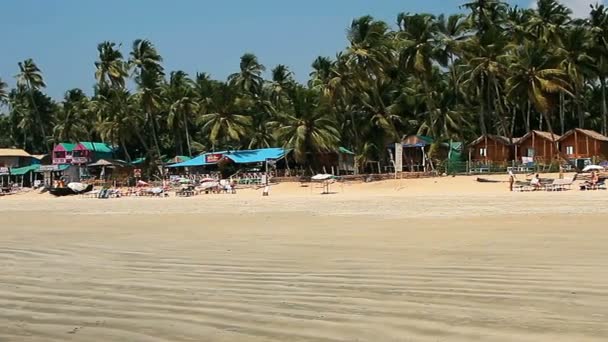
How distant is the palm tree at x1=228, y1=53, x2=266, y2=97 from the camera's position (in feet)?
223

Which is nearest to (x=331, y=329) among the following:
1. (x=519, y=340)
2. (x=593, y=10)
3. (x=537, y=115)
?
(x=519, y=340)

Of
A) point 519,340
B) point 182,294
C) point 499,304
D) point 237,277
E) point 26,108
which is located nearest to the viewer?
point 519,340

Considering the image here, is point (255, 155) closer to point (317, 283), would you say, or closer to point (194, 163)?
point (194, 163)

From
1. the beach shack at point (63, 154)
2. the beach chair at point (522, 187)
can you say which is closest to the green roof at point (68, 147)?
the beach shack at point (63, 154)

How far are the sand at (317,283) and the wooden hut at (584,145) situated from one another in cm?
3012

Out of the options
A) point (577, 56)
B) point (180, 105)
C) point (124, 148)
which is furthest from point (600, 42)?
point (124, 148)

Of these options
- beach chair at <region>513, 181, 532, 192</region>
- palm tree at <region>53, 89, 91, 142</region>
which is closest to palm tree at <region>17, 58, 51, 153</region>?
palm tree at <region>53, 89, 91, 142</region>

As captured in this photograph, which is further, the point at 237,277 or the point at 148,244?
the point at 148,244

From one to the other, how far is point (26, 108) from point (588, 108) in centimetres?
6135

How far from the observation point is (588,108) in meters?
59.9

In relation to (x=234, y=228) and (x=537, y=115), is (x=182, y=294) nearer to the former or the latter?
(x=234, y=228)

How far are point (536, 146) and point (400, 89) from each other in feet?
41.5

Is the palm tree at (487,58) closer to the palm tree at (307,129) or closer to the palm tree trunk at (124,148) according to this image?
the palm tree at (307,129)

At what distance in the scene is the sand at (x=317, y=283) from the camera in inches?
207
